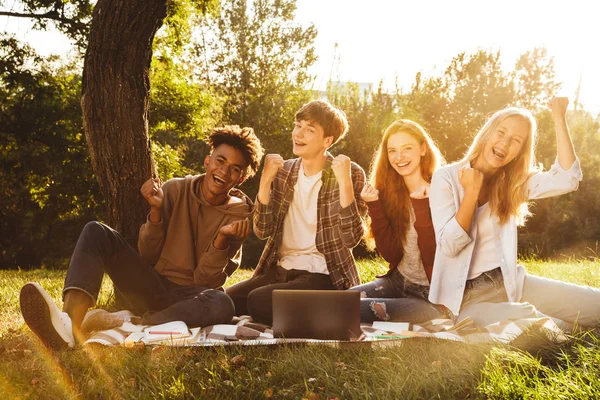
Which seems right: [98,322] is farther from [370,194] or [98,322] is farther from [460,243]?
[460,243]

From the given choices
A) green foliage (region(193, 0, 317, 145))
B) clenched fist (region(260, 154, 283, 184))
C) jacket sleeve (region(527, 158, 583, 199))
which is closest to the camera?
jacket sleeve (region(527, 158, 583, 199))

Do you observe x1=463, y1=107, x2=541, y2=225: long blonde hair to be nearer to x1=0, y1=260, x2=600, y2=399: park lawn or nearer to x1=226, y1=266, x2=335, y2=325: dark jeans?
x1=0, y1=260, x2=600, y2=399: park lawn

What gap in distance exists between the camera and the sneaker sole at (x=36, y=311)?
308cm

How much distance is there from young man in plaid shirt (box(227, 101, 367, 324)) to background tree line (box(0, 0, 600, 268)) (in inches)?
266

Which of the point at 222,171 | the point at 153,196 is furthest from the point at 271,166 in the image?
the point at 153,196

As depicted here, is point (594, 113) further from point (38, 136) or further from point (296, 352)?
point (296, 352)

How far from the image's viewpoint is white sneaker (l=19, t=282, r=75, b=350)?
308cm

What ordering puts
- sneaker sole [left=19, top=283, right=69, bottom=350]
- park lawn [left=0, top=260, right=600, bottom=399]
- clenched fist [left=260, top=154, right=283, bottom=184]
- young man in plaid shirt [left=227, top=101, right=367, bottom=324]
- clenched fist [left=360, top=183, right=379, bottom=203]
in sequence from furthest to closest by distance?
young man in plaid shirt [left=227, top=101, right=367, bottom=324] < clenched fist [left=260, top=154, right=283, bottom=184] < clenched fist [left=360, top=183, right=379, bottom=203] < sneaker sole [left=19, top=283, right=69, bottom=350] < park lawn [left=0, top=260, right=600, bottom=399]

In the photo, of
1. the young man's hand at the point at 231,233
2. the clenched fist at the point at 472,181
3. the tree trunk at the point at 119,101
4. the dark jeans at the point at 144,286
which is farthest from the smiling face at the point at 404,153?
the tree trunk at the point at 119,101

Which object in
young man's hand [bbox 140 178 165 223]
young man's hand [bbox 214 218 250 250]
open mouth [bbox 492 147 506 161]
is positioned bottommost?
young man's hand [bbox 214 218 250 250]

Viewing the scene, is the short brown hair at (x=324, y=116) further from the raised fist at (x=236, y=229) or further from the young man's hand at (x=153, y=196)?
the young man's hand at (x=153, y=196)

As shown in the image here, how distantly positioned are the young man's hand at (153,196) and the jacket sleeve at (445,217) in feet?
6.44

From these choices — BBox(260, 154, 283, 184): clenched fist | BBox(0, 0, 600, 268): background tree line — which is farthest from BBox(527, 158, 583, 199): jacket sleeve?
BBox(0, 0, 600, 268): background tree line

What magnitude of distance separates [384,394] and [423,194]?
74.2 inches
